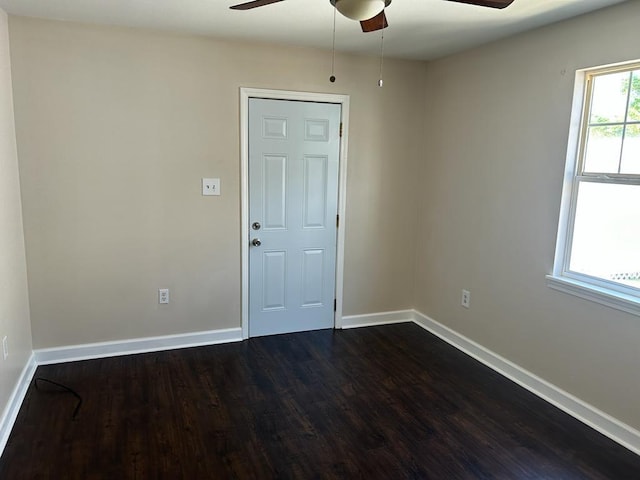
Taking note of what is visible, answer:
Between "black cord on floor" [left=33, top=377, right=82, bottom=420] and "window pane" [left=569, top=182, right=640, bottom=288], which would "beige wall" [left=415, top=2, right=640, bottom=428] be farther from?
"black cord on floor" [left=33, top=377, right=82, bottom=420]

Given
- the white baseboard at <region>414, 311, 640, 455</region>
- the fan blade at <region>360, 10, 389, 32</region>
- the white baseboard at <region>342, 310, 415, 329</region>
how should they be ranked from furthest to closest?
the white baseboard at <region>342, 310, 415, 329</region>
the white baseboard at <region>414, 311, 640, 455</region>
the fan blade at <region>360, 10, 389, 32</region>

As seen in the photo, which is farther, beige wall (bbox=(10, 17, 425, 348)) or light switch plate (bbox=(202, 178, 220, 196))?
light switch plate (bbox=(202, 178, 220, 196))

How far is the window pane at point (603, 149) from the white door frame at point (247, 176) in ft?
5.97

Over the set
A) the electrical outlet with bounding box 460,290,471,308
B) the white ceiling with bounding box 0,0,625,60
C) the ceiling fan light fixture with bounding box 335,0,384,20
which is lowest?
the electrical outlet with bounding box 460,290,471,308

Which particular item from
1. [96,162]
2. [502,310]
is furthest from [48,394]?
[502,310]

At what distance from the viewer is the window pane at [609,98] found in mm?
2531

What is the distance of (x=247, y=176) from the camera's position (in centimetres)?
360

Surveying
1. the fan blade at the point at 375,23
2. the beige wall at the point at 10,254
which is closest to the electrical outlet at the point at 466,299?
the fan blade at the point at 375,23

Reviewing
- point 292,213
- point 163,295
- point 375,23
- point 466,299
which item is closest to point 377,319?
point 466,299

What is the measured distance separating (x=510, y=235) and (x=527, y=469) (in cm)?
154

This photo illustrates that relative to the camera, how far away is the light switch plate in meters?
3.50

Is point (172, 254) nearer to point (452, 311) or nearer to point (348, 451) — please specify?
point (348, 451)

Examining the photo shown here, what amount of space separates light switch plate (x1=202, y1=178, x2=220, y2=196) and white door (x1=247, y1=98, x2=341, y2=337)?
27 cm

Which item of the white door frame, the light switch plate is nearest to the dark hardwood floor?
the white door frame
